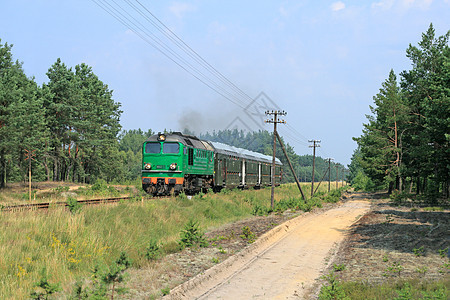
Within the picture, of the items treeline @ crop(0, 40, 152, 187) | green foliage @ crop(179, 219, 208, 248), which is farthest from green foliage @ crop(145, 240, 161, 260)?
treeline @ crop(0, 40, 152, 187)

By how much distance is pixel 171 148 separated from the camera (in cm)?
2489

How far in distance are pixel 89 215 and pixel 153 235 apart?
2457mm

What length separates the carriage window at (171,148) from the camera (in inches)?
972

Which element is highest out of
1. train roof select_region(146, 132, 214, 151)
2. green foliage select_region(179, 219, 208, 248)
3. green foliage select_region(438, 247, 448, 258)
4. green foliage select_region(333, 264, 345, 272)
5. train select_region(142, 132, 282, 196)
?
train roof select_region(146, 132, 214, 151)

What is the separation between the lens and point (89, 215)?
1406 centimetres

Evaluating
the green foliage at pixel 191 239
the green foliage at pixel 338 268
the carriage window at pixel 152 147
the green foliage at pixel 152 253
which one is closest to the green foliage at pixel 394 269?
the green foliage at pixel 338 268

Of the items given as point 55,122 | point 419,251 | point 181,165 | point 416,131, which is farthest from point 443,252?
point 55,122

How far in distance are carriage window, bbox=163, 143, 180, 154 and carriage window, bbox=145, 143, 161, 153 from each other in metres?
0.51

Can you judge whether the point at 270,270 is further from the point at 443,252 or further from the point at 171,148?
the point at 171,148

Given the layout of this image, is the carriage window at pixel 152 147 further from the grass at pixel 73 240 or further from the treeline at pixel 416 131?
the treeline at pixel 416 131

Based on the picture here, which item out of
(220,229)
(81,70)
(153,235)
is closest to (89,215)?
(153,235)

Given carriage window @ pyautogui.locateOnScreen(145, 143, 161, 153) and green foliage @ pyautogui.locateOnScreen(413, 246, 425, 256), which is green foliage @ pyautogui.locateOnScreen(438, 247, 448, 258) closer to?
green foliage @ pyautogui.locateOnScreen(413, 246, 425, 256)

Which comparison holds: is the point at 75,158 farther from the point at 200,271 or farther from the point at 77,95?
the point at 200,271

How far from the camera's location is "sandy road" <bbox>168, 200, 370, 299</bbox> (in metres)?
8.48
